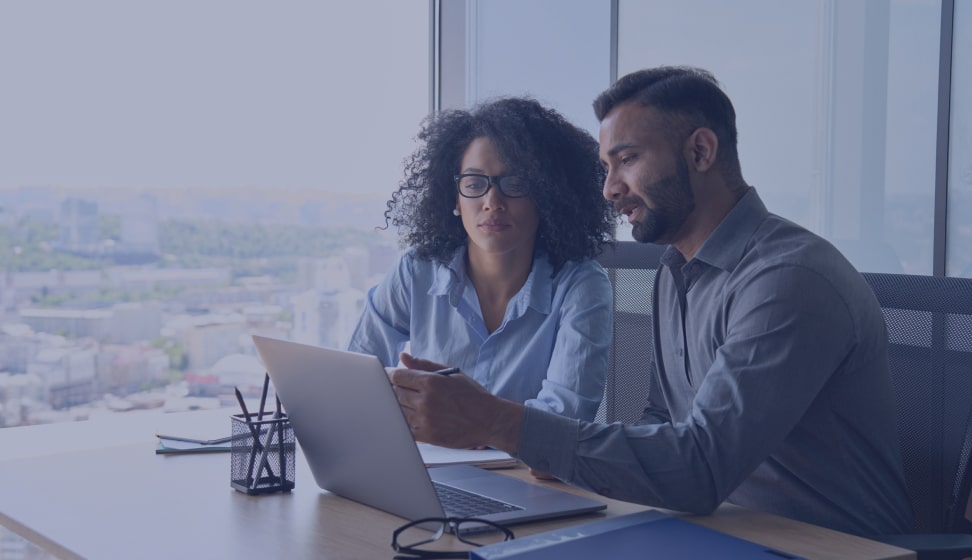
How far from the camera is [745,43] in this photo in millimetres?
2850

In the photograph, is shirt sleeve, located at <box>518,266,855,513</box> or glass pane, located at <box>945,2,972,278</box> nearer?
shirt sleeve, located at <box>518,266,855,513</box>

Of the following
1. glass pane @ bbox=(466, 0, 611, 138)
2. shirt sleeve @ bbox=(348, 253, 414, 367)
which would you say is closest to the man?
shirt sleeve @ bbox=(348, 253, 414, 367)

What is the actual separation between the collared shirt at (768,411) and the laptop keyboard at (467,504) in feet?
0.25

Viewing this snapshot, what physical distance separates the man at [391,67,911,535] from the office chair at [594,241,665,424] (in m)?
0.10

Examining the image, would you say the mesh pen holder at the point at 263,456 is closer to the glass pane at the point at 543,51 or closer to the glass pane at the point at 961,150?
the glass pane at the point at 961,150

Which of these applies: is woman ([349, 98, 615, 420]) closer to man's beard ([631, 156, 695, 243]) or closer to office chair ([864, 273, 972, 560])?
man's beard ([631, 156, 695, 243])

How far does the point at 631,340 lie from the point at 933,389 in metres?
0.62

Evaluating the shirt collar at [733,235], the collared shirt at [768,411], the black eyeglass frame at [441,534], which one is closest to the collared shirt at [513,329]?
the collared shirt at [768,411]

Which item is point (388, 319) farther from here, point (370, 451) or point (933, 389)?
point (933, 389)

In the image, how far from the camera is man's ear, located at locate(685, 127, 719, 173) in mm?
1638

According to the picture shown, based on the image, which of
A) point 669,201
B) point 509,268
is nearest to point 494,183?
point 509,268

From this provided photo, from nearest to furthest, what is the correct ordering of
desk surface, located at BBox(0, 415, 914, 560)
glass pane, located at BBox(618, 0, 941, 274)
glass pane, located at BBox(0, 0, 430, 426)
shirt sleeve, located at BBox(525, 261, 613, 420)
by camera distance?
desk surface, located at BBox(0, 415, 914, 560)
shirt sleeve, located at BBox(525, 261, 613, 420)
glass pane, located at BBox(618, 0, 941, 274)
glass pane, located at BBox(0, 0, 430, 426)

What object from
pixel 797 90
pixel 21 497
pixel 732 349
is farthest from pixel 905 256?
pixel 21 497

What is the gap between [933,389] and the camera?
4.74 feet
